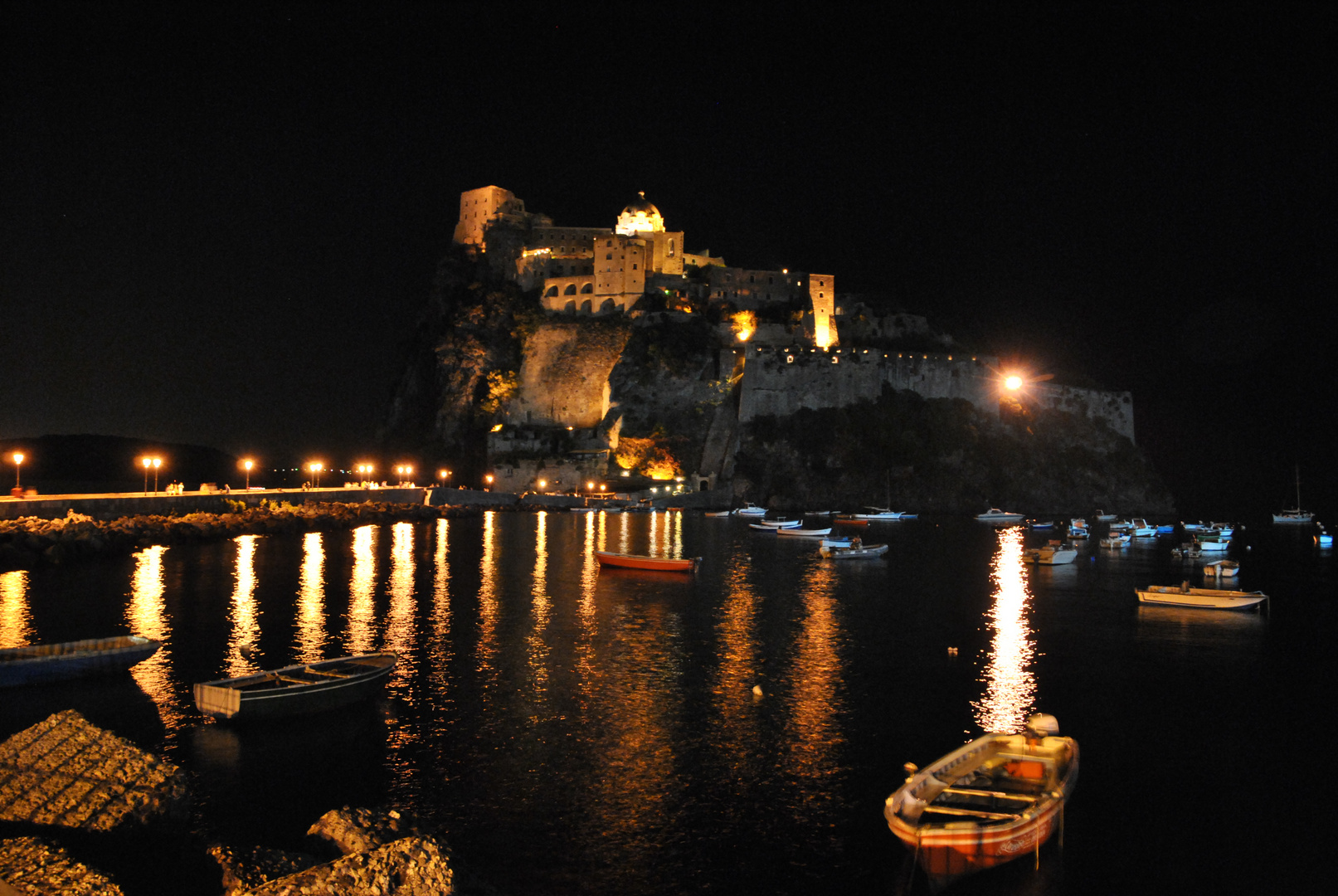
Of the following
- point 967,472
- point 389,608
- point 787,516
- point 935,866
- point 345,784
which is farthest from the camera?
point 967,472

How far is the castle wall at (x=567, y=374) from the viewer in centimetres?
6328

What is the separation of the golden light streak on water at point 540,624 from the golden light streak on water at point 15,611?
881cm

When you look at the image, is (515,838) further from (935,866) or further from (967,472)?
(967,472)

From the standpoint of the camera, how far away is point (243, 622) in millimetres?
18047

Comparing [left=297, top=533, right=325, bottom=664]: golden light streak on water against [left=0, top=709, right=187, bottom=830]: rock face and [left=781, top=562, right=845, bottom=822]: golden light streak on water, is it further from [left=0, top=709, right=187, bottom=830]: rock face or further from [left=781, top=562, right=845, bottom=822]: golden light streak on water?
[left=781, top=562, right=845, bottom=822]: golden light streak on water

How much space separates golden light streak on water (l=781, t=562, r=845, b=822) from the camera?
9312 millimetres

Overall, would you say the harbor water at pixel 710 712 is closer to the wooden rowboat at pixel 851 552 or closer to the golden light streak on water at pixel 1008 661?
the golden light streak on water at pixel 1008 661

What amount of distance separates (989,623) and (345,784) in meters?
14.4

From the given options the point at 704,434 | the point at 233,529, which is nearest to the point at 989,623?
the point at 233,529

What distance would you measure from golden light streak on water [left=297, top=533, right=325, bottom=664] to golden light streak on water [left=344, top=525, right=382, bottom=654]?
55 cm

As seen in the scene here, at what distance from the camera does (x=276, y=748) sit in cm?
1062

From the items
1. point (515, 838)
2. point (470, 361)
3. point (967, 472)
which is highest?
point (470, 361)

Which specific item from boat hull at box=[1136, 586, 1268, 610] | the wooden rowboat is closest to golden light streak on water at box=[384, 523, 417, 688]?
the wooden rowboat

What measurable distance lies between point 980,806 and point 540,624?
1187 centimetres
